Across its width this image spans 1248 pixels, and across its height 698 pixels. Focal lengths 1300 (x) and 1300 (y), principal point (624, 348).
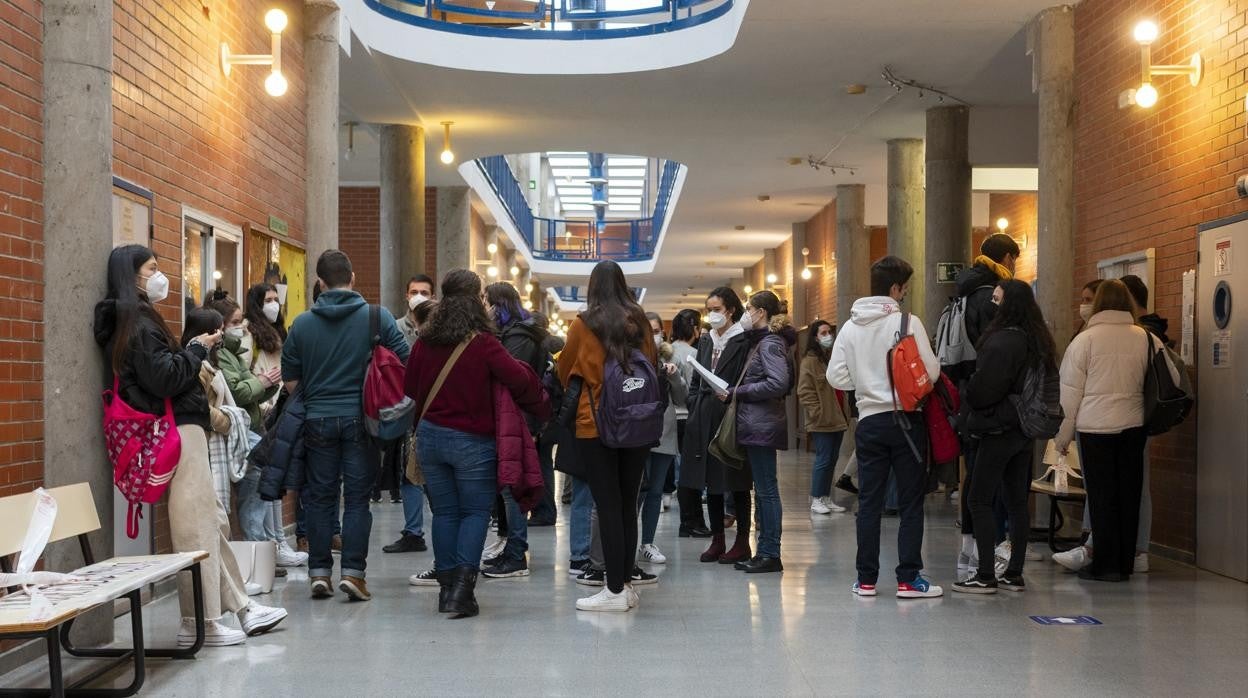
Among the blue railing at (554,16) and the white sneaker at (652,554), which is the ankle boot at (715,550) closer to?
the white sneaker at (652,554)

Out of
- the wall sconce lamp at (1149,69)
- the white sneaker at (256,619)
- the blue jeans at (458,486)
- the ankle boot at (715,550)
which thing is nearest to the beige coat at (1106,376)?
the wall sconce lamp at (1149,69)

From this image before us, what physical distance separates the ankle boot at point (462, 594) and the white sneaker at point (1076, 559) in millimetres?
3613

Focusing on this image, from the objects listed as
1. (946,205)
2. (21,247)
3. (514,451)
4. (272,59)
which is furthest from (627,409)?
(946,205)

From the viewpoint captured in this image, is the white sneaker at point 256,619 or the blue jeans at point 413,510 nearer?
the white sneaker at point 256,619

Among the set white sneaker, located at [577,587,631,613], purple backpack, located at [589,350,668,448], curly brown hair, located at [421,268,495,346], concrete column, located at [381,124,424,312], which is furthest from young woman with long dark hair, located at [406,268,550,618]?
concrete column, located at [381,124,424,312]

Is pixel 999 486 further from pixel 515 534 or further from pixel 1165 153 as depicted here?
pixel 1165 153

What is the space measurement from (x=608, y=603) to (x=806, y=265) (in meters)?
18.4

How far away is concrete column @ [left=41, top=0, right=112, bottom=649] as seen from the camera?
5.08 meters

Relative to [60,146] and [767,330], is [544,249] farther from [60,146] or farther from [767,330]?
[60,146]

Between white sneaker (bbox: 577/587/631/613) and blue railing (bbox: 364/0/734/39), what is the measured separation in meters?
7.26

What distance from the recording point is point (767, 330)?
24.9 ft

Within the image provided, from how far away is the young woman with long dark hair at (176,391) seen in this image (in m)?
5.14

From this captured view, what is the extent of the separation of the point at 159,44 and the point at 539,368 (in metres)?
2.71

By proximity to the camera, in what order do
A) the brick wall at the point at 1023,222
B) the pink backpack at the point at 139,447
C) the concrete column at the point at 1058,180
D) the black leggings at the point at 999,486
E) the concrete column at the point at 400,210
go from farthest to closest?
the brick wall at the point at 1023,222, the concrete column at the point at 400,210, the concrete column at the point at 1058,180, the black leggings at the point at 999,486, the pink backpack at the point at 139,447
